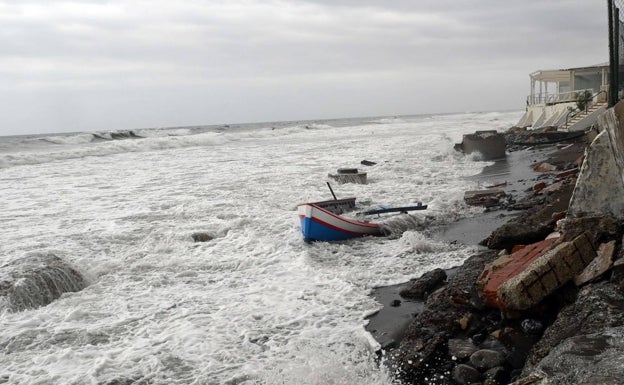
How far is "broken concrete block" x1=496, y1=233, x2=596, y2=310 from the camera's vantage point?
5.40 m

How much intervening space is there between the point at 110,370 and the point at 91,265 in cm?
436

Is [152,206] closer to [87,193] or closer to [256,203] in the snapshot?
[256,203]

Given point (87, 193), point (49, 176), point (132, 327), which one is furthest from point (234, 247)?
point (49, 176)

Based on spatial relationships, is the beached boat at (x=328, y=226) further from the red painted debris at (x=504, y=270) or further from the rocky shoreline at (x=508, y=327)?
the red painted debris at (x=504, y=270)

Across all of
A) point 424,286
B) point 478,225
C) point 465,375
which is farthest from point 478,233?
point 465,375

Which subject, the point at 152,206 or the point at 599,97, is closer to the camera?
the point at 152,206

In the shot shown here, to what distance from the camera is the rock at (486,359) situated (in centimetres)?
492

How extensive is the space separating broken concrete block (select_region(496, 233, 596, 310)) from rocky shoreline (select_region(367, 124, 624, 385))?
8cm

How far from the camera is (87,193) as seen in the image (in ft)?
62.5

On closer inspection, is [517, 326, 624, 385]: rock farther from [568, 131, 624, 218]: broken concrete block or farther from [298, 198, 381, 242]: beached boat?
[298, 198, 381, 242]: beached boat

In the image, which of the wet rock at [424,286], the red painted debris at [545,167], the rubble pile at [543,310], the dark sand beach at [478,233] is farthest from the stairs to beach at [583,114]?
the wet rock at [424,286]

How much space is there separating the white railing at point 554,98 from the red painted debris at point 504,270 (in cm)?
3079

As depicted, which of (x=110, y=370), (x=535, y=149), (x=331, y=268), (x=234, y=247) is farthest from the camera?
(x=535, y=149)

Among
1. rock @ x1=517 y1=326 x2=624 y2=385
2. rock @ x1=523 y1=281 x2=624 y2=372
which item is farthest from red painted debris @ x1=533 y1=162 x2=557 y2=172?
rock @ x1=517 y1=326 x2=624 y2=385
